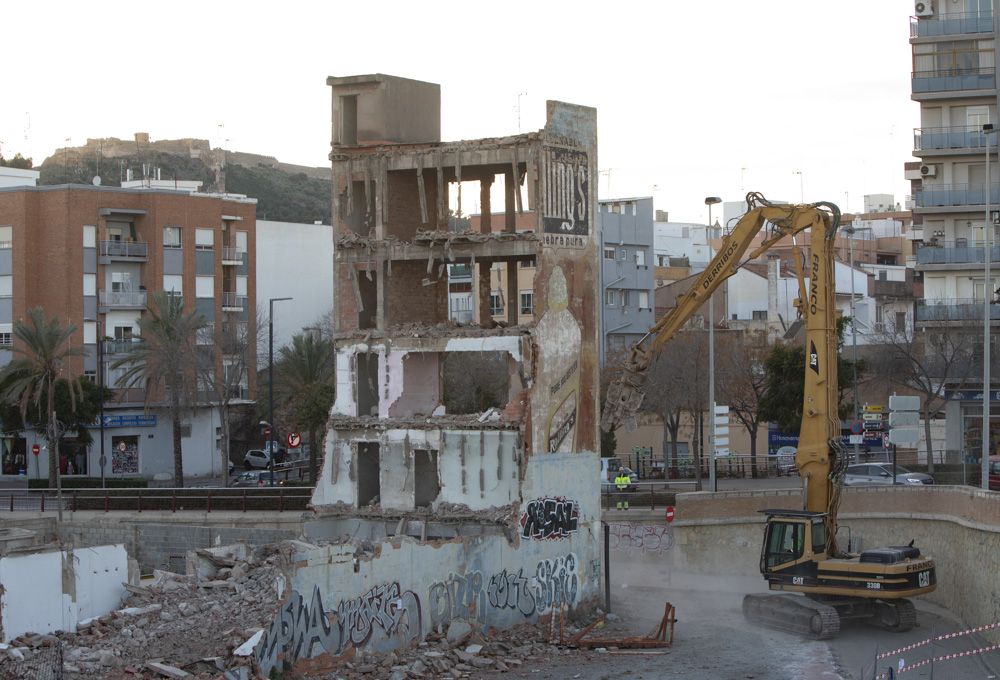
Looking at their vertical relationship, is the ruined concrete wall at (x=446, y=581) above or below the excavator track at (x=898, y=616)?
above

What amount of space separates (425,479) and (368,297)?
532 cm

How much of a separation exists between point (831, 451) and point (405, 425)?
10.9 meters

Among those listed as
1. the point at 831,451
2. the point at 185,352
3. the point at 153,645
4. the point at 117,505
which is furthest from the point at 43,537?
the point at 831,451


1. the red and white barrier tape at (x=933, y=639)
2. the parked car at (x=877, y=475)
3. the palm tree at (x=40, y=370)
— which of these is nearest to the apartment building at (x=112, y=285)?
the palm tree at (x=40, y=370)

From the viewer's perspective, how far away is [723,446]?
5269cm

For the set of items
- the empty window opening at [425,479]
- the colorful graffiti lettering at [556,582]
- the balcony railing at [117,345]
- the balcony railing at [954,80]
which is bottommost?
the colorful graffiti lettering at [556,582]

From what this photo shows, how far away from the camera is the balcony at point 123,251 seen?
71750mm

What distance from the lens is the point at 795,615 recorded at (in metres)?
31.7

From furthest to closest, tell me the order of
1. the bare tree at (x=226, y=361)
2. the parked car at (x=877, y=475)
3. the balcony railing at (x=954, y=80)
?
the bare tree at (x=226, y=361) < the balcony railing at (x=954, y=80) < the parked car at (x=877, y=475)

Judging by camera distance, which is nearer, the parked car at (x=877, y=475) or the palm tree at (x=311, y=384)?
the parked car at (x=877, y=475)

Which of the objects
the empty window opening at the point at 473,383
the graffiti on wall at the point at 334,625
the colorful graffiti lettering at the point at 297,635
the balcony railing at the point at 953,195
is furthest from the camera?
the empty window opening at the point at 473,383

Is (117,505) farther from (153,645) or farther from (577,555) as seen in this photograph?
(153,645)

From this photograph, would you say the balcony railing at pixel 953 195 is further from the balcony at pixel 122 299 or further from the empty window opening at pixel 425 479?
the balcony at pixel 122 299

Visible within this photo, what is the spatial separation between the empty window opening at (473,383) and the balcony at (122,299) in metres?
18.3
